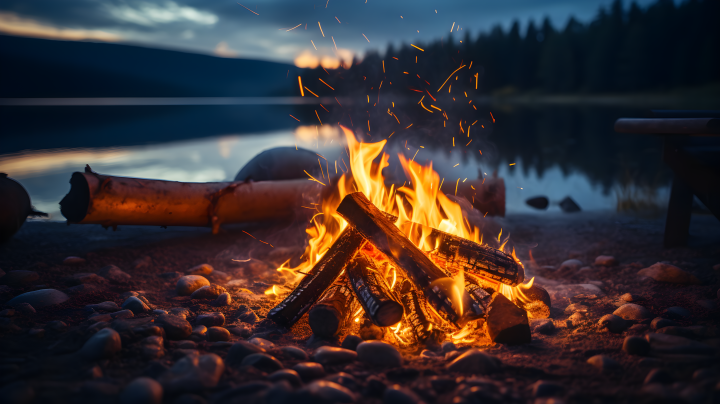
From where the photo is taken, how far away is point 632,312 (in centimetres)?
334

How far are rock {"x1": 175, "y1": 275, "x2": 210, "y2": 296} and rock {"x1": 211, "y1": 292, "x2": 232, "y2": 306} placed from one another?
0.37 metres

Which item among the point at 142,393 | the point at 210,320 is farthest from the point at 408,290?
the point at 142,393

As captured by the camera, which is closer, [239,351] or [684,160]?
[239,351]

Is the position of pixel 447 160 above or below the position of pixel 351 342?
above

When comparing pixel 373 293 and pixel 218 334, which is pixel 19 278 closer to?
pixel 218 334

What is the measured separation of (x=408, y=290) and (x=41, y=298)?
3.04 metres

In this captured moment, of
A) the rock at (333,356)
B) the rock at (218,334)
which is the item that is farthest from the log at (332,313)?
the rock at (218,334)

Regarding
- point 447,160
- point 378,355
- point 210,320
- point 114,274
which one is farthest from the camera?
point 447,160

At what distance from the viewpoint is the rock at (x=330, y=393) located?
2.16 m

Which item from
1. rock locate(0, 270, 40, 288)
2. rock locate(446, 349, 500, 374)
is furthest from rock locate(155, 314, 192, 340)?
rock locate(0, 270, 40, 288)

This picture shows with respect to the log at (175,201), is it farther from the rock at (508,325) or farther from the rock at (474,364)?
the rock at (474,364)

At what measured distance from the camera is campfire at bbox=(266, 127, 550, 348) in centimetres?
Answer: 304

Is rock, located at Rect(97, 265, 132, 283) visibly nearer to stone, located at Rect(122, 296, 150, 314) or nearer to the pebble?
stone, located at Rect(122, 296, 150, 314)

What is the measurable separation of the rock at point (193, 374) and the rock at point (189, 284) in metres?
1.58
